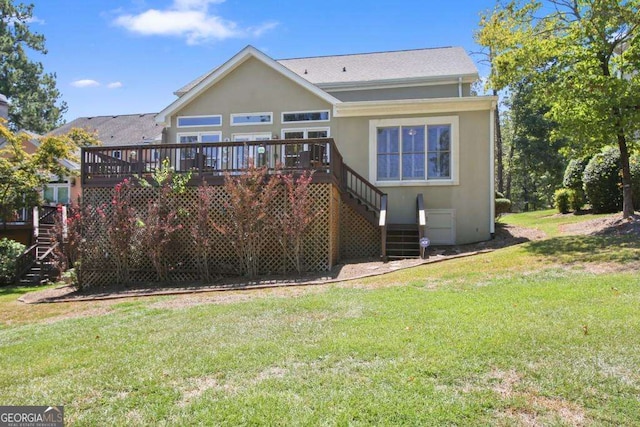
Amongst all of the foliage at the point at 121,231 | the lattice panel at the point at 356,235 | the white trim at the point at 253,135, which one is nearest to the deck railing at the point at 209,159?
the foliage at the point at 121,231

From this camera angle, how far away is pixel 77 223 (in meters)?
11.0

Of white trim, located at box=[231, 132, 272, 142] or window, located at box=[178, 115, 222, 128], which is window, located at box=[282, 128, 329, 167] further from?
window, located at box=[178, 115, 222, 128]

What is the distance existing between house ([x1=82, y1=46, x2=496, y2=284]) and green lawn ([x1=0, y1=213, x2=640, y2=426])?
471cm

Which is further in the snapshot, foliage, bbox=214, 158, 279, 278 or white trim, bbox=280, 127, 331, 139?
white trim, bbox=280, 127, 331, 139

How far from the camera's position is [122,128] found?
23844mm

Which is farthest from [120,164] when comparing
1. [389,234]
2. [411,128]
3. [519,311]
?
[519,311]

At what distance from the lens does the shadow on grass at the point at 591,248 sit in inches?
340

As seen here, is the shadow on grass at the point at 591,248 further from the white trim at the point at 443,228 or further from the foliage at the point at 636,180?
the foliage at the point at 636,180

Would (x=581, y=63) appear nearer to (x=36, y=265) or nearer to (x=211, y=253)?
(x=211, y=253)

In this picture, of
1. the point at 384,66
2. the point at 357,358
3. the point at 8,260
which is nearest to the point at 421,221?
the point at 357,358

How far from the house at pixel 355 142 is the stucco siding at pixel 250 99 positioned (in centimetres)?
4

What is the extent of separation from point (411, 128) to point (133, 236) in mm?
8849

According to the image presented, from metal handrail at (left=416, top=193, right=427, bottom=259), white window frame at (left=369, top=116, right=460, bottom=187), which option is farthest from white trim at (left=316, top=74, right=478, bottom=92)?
metal handrail at (left=416, top=193, right=427, bottom=259)

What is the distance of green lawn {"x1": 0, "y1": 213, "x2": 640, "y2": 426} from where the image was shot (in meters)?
3.34
